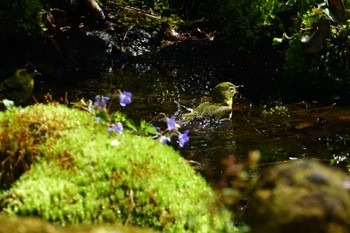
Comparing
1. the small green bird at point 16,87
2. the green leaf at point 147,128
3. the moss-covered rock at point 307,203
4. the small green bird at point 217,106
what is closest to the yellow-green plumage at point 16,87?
the small green bird at point 16,87

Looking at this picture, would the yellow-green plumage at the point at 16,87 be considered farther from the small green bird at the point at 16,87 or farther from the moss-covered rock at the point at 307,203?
the moss-covered rock at the point at 307,203

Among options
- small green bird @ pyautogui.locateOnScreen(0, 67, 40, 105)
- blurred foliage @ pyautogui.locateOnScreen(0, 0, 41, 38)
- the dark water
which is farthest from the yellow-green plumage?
blurred foliage @ pyautogui.locateOnScreen(0, 0, 41, 38)

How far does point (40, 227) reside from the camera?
6.79 ft

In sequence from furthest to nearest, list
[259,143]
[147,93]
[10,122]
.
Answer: [147,93] < [259,143] < [10,122]

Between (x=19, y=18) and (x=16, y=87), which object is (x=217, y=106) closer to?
(x=16, y=87)

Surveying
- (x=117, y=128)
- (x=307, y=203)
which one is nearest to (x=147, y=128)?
(x=117, y=128)

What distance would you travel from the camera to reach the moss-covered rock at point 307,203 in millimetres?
2166

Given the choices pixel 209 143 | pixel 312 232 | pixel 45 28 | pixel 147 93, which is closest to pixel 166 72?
pixel 147 93

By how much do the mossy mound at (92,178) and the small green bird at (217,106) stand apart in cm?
285

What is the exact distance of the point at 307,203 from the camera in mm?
2178

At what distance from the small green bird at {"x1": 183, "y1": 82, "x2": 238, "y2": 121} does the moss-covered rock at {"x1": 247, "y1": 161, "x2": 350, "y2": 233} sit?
13.7 ft

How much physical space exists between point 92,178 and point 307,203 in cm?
138

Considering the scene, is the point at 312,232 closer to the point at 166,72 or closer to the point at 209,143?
the point at 209,143

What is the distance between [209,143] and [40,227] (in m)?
3.81
